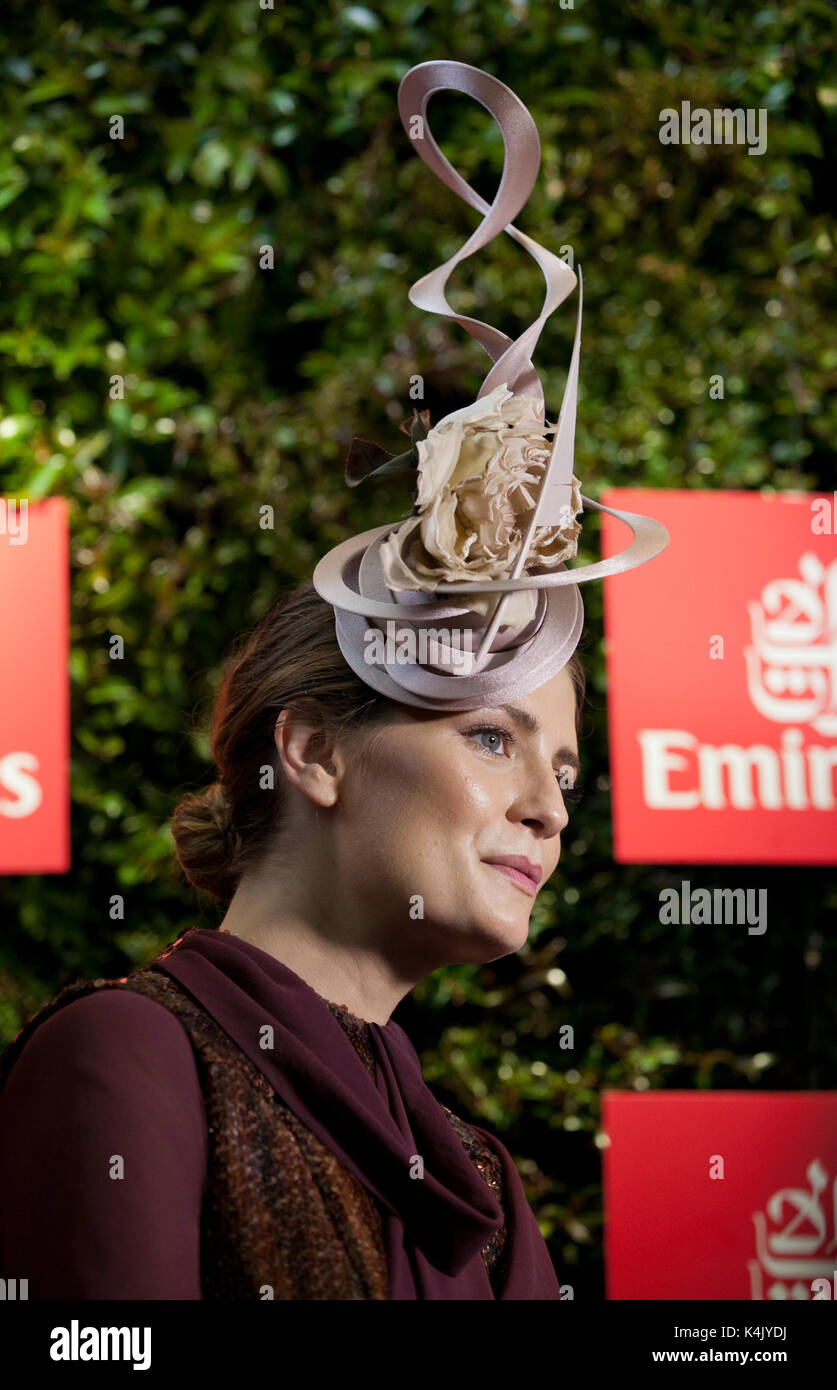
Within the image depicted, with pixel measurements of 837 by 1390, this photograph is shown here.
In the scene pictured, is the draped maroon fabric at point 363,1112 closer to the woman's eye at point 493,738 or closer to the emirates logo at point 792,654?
the woman's eye at point 493,738

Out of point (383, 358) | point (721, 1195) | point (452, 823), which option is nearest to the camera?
point (452, 823)

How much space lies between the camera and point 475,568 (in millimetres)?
1107

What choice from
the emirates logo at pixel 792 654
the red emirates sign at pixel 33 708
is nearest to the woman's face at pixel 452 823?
the red emirates sign at pixel 33 708

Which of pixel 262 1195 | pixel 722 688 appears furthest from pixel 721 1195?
pixel 262 1195

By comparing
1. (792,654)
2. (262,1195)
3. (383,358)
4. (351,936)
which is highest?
(383,358)

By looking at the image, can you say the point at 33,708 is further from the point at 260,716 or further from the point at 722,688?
the point at 722,688

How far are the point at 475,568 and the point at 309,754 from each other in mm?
205

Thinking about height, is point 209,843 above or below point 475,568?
below

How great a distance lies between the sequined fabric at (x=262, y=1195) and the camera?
0.97 m

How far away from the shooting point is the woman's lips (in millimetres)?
1109

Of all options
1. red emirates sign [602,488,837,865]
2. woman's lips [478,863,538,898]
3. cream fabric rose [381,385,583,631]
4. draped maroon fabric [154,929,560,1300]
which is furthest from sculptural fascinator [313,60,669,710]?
red emirates sign [602,488,837,865]

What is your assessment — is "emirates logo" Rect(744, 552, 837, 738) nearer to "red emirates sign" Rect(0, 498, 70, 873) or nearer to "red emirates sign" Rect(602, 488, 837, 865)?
"red emirates sign" Rect(602, 488, 837, 865)

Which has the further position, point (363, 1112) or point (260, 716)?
point (260, 716)
